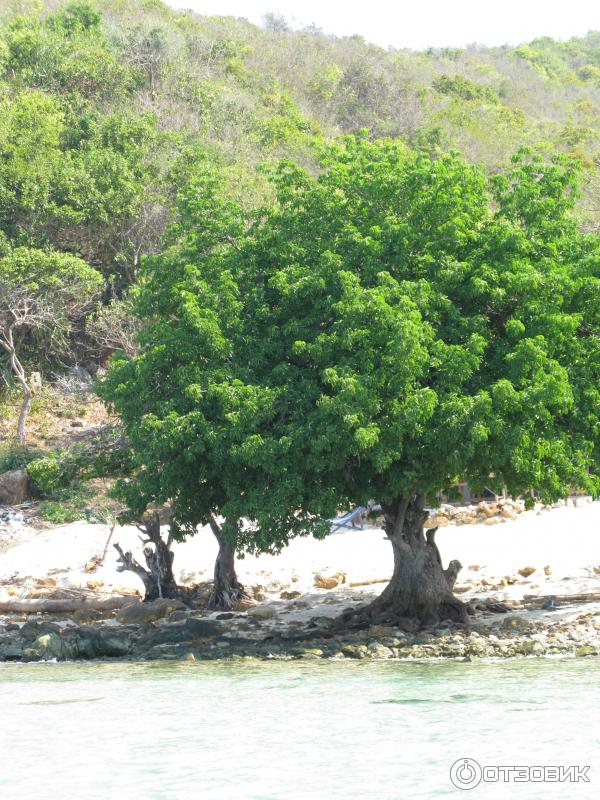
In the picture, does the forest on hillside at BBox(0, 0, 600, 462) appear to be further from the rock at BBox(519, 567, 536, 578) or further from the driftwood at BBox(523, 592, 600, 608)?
the driftwood at BBox(523, 592, 600, 608)

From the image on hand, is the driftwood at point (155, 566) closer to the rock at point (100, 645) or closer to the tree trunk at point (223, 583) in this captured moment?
the tree trunk at point (223, 583)

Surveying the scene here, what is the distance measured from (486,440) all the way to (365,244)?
4.50 metres

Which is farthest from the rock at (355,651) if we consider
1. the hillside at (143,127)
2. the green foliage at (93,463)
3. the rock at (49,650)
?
the hillside at (143,127)

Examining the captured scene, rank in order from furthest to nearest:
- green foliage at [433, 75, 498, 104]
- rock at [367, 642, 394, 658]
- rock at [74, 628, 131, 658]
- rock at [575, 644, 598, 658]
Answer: green foliage at [433, 75, 498, 104] → rock at [74, 628, 131, 658] → rock at [367, 642, 394, 658] → rock at [575, 644, 598, 658]

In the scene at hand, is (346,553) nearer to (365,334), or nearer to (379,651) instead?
(379,651)

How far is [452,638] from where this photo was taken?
1973 cm

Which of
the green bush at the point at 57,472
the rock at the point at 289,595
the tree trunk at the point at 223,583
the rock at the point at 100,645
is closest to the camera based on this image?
the rock at the point at 100,645

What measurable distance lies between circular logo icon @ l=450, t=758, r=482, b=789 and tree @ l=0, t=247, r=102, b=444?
2745cm

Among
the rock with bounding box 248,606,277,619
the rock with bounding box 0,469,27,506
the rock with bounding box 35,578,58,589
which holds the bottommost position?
the rock with bounding box 248,606,277,619

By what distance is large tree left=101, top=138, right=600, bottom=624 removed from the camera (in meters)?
18.6

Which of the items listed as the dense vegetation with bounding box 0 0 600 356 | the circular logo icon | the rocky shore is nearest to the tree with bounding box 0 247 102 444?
the dense vegetation with bounding box 0 0 600 356

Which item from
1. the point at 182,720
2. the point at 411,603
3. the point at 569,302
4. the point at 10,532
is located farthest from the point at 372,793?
the point at 10,532

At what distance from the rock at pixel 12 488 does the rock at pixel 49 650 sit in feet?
43.3

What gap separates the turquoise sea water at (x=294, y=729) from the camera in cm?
1191
